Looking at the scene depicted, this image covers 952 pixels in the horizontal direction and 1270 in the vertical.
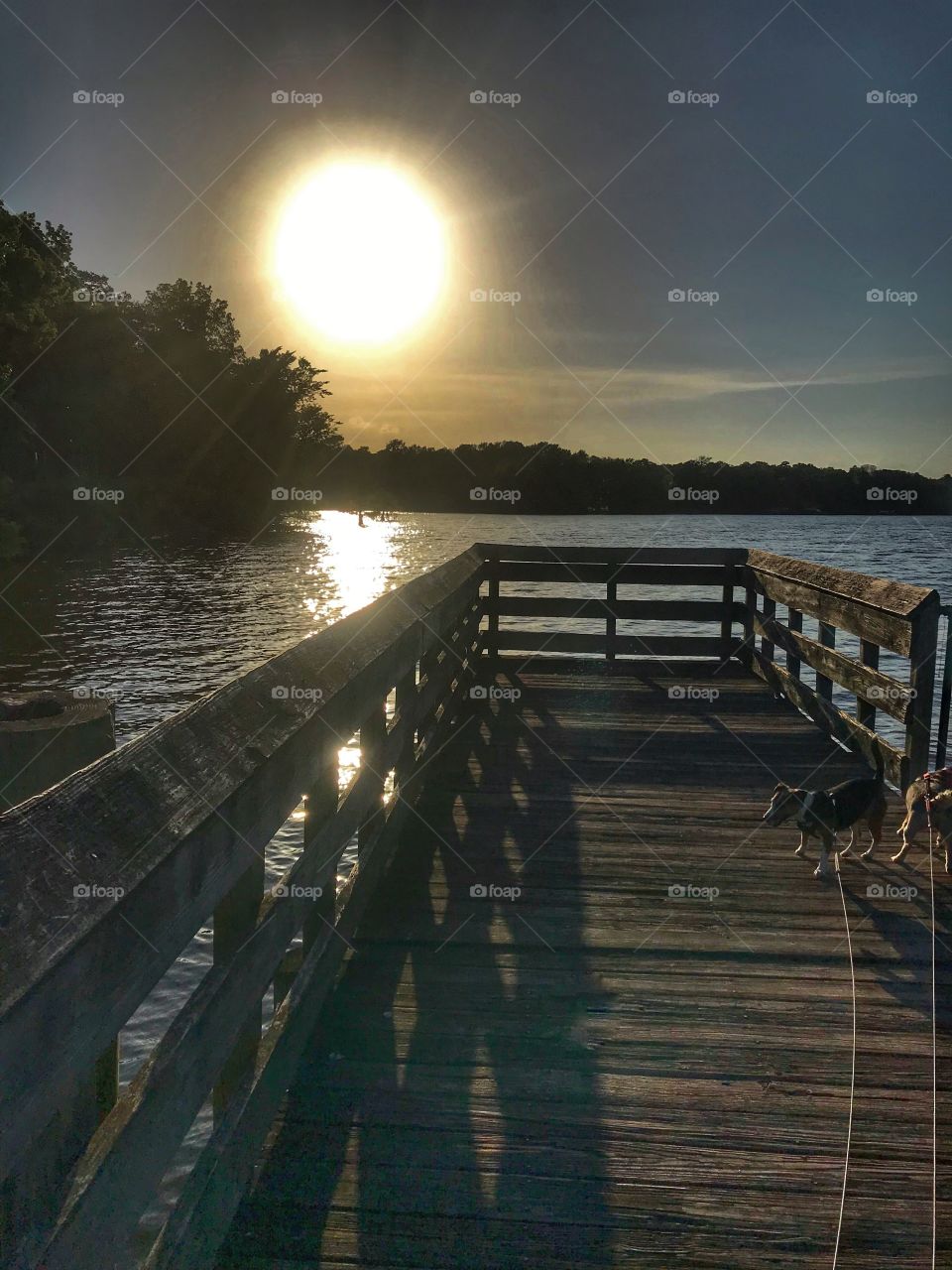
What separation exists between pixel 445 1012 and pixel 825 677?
5218mm

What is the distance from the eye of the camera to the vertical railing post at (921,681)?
5809mm

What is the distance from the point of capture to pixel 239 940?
2488 mm

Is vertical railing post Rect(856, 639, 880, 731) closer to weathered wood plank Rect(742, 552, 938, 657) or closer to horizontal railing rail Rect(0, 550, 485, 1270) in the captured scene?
weathered wood plank Rect(742, 552, 938, 657)

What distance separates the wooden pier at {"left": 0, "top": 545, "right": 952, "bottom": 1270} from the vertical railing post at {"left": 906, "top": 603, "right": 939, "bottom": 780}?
0.03 metres

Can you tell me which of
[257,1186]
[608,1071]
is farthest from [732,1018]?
[257,1186]

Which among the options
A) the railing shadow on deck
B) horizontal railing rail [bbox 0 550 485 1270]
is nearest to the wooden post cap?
horizontal railing rail [bbox 0 550 485 1270]

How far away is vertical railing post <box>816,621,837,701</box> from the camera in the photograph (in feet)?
25.9

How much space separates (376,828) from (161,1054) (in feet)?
9.38

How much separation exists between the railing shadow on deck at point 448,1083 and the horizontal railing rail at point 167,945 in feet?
0.53

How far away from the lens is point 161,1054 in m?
1.97

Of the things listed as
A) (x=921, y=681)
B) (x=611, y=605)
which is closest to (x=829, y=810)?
(x=921, y=681)

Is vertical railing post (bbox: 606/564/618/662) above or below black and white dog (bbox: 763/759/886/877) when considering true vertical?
A: above

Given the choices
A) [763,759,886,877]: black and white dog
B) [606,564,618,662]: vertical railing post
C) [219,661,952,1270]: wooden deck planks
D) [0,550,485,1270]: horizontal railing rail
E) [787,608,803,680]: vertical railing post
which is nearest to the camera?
[0,550,485,1270]: horizontal railing rail

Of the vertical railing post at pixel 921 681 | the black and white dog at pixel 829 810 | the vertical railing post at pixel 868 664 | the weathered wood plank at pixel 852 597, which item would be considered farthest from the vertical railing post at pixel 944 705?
the vertical railing post at pixel 868 664
